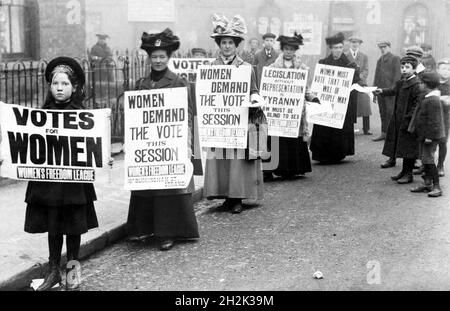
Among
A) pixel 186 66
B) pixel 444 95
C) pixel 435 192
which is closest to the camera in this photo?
pixel 435 192

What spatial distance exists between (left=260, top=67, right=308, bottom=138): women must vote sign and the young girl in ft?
15.4

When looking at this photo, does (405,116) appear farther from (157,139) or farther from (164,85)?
(157,139)

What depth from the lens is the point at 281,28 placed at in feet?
93.4

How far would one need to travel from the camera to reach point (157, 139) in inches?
256

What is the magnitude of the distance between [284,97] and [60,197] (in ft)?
16.7

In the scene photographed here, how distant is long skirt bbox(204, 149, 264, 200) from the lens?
837 cm

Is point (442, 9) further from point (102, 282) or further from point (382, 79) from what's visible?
point (102, 282)

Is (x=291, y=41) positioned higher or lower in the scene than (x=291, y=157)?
higher

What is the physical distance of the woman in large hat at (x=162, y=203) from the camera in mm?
6594

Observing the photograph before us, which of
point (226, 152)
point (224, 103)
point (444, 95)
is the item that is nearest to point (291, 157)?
point (226, 152)

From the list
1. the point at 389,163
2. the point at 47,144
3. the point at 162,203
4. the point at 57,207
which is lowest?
the point at 389,163

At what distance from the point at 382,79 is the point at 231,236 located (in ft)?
27.7

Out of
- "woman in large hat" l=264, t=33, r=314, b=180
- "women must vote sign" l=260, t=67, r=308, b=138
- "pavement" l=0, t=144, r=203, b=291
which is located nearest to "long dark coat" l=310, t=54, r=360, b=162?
"woman in large hat" l=264, t=33, r=314, b=180
